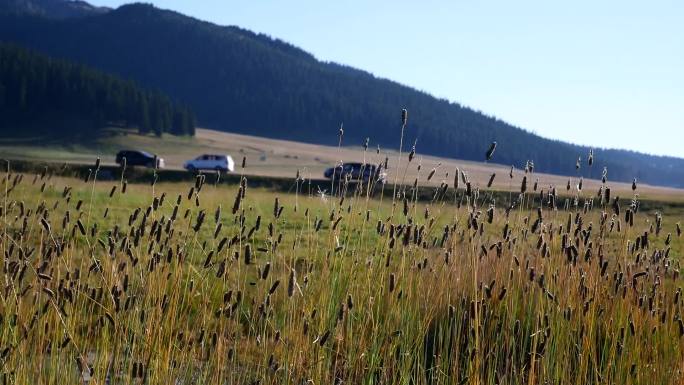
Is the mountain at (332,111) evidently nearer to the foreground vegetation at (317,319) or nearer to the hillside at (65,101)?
the hillside at (65,101)

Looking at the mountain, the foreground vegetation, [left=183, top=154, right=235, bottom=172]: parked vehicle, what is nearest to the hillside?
[left=183, top=154, right=235, bottom=172]: parked vehicle

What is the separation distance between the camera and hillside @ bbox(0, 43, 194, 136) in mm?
94688

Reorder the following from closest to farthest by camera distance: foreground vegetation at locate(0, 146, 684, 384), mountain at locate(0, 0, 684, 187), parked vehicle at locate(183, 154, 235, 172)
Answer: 1. foreground vegetation at locate(0, 146, 684, 384)
2. parked vehicle at locate(183, 154, 235, 172)
3. mountain at locate(0, 0, 684, 187)

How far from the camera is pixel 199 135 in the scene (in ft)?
368

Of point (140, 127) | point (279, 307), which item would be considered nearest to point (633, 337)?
point (279, 307)

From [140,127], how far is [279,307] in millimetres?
93246

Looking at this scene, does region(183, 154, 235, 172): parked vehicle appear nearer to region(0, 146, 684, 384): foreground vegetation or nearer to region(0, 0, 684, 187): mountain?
region(0, 146, 684, 384): foreground vegetation

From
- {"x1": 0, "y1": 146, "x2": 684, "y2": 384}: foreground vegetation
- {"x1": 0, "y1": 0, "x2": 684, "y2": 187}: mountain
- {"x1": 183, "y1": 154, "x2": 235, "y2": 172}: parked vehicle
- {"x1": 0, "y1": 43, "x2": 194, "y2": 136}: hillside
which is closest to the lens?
{"x1": 0, "y1": 146, "x2": 684, "y2": 384}: foreground vegetation

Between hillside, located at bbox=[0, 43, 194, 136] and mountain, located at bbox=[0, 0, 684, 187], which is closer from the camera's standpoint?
hillside, located at bbox=[0, 43, 194, 136]

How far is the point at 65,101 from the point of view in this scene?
319 ft

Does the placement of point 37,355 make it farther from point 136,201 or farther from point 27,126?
point 27,126

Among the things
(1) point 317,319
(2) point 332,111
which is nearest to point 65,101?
(2) point 332,111

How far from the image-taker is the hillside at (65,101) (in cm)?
9469

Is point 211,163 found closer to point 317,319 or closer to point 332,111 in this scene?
point 317,319
